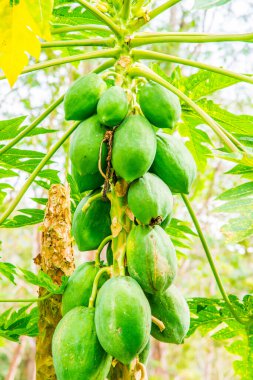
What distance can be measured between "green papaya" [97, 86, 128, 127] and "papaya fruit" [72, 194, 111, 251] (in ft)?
0.69

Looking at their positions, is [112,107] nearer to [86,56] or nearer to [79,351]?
[86,56]

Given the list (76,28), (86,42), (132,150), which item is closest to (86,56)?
(86,42)

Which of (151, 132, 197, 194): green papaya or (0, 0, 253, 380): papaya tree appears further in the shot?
(151, 132, 197, 194): green papaya

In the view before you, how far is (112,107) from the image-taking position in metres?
1.25

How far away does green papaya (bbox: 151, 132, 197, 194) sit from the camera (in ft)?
Answer: 4.20

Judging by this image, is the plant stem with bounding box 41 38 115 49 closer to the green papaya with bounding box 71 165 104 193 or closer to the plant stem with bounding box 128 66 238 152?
the plant stem with bounding box 128 66 238 152

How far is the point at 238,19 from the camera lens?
809 centimetres

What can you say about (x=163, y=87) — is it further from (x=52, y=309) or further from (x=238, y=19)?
(x=238, y=19)

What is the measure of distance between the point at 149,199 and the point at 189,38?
582 mm

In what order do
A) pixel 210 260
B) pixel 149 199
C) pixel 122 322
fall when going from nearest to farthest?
pixel 122 322 → pixel 149 199 → pixel 210 260

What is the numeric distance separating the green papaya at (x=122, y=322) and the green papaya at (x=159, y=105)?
17.9 inches

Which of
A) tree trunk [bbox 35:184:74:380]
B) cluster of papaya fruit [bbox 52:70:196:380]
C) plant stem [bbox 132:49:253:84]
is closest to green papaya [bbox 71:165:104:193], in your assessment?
cluster of papaya fruit [bbox 52:70:196:380]

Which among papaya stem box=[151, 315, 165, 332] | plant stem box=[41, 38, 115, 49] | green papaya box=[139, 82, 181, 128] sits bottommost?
papaya stem box=[151, 315, 165, 332]

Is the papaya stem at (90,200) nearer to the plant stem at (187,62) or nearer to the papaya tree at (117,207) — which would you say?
the papaya tree at (117,207)
